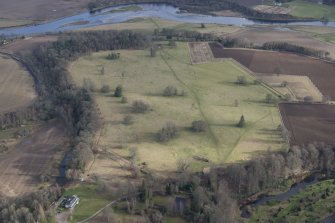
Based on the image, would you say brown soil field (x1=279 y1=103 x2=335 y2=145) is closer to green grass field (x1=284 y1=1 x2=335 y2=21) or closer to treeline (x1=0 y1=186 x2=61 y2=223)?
treeline (x1=0 y1=186 x2=61 y2=223)

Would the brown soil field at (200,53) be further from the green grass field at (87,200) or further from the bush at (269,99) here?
the green grass field at (87,200)

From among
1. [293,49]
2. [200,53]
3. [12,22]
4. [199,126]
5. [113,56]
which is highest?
[12,22]

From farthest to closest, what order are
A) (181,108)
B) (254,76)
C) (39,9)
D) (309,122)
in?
(39,9)
(254,76)
(181,108)
(309,122)

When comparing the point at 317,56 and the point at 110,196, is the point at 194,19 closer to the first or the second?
the point at 317,56

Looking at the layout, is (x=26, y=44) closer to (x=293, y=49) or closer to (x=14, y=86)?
(x=14, y=86)

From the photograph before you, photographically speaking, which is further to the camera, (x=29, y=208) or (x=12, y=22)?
(x=12, y=22)

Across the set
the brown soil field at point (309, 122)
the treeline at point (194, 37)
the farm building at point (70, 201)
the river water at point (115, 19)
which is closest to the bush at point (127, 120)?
the farm building at point (70, 201)

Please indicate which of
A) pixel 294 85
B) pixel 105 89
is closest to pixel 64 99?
pixel 105 89

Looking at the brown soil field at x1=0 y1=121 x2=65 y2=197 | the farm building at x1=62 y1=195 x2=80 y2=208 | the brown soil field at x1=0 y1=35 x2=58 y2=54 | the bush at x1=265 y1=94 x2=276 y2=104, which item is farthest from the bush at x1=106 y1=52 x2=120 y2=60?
the farm building at x1=62 y1=195 x2=80 y2=208

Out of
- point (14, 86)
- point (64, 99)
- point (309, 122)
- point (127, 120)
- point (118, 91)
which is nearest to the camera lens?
point (127, 120)
